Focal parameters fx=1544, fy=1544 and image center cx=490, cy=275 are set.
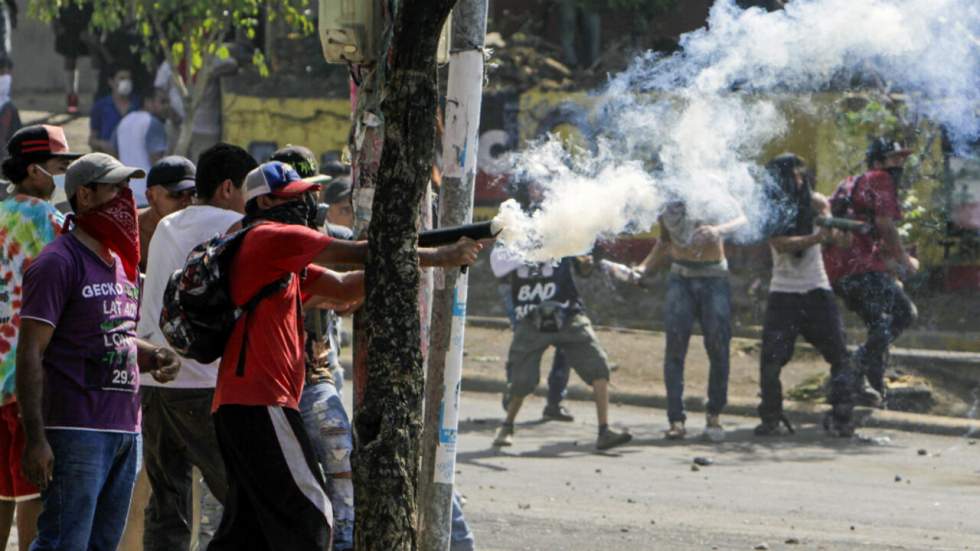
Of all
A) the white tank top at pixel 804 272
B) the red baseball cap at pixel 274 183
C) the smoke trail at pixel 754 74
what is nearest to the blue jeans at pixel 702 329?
the white tank top at pixel 804 272

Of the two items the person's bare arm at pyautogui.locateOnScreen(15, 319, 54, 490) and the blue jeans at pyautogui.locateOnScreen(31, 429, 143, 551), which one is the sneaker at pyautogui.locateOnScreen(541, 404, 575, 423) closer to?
the blue jeans at pyautogui.locateOnScreen(31, 429, 143, 551)

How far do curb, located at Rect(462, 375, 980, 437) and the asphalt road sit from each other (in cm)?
18

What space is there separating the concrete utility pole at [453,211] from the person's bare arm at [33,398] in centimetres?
175

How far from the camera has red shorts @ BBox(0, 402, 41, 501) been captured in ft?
19.2

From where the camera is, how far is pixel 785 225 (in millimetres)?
12117

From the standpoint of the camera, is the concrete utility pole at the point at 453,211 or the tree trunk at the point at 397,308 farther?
the concrete utility pole at the point at 453,211

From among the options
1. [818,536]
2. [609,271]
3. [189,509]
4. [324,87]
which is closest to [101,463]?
[189,509]

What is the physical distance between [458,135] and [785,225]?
6214 millimetres

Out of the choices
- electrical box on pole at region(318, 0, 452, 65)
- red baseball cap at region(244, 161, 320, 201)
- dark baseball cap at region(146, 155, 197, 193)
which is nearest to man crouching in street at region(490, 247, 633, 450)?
dark baseball cap at region(146, 155, 197, 193)

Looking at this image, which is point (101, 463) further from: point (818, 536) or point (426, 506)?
point (818, 536)

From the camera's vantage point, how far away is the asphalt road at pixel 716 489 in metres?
8.12

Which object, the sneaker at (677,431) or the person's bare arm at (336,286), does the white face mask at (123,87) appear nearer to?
the sneaker at (677,431)

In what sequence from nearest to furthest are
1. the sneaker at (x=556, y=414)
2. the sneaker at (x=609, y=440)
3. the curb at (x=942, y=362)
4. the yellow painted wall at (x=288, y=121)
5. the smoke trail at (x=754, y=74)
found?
1. the smoke trail at (x=754, y=74)
2. the sneaker at (x=609, y=440)
3. the sneaker at (x=556, y=414)
4. the curb at (x=942, y=362)
5. the yellow painted wall at (x=288, y=121)

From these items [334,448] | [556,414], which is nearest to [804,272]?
[556,414]
